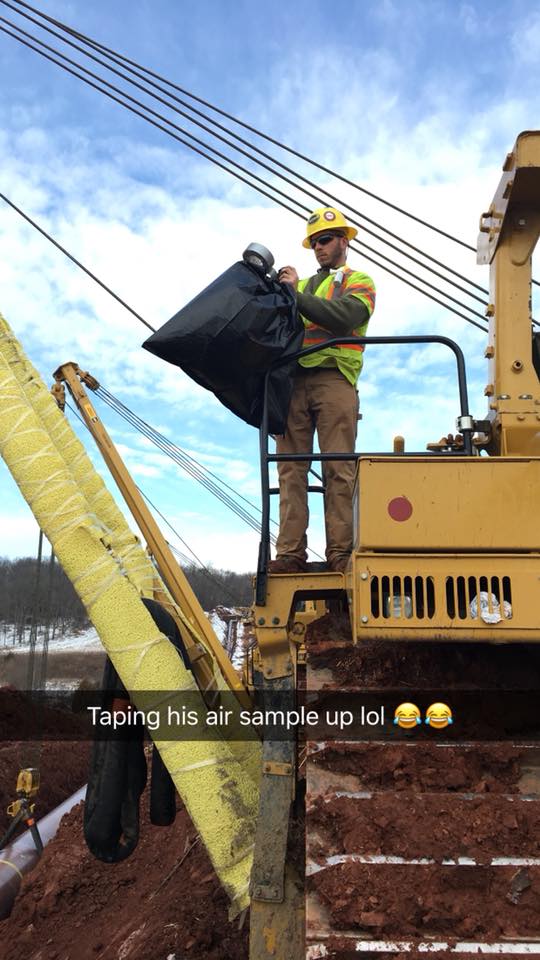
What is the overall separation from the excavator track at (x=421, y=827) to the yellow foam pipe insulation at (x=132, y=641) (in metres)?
0.74

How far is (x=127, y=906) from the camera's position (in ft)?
19.2

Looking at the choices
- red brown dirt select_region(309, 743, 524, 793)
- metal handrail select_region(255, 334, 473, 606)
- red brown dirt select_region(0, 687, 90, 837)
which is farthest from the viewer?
red brown dirt select_region(0, 687, 90, 837)

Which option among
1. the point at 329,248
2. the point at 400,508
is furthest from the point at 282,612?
the point at 329,248

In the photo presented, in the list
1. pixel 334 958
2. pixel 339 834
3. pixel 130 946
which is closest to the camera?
pixel 334 958

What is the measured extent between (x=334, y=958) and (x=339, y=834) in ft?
1.29

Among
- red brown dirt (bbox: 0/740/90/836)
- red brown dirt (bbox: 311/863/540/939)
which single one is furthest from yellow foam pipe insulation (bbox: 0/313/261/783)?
red brown dirt (bbox: 0/740/90/836)

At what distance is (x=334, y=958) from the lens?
2211 millimetres

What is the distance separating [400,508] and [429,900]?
1327 mm

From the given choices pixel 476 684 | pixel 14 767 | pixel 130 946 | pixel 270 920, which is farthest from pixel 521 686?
pixel 14 767

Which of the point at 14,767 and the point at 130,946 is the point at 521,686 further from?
the point at 14,767

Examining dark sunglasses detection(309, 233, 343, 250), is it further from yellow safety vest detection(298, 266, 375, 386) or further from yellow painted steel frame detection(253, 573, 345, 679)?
yellow painted steel frame detection(253, 573, 345, 679)

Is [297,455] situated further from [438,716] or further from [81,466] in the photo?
[81,466]

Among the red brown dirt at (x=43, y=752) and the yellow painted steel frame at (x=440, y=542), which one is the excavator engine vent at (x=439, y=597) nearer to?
the yellow painted steel frame at (x=440, y=542)

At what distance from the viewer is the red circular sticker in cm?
287
